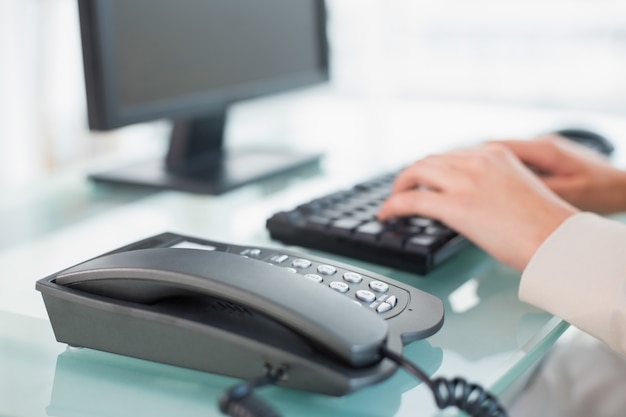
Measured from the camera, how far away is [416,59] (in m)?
3.08

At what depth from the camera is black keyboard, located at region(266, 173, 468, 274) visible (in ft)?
2.23

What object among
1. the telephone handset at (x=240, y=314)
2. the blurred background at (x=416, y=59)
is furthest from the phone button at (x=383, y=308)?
the blurred background at (x=416, y=59)

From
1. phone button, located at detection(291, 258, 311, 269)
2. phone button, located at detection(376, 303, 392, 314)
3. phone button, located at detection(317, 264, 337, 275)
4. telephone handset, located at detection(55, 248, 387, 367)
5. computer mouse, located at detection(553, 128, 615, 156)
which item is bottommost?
computer mouse, located at detection(553, 128, 615, 156)

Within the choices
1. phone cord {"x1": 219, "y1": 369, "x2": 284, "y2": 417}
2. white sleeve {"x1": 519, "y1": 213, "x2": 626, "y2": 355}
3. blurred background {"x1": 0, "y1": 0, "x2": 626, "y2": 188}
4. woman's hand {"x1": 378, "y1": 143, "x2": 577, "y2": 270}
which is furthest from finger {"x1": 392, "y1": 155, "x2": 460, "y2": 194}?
blurred background {"x1": 0, "y1": 0, "x2": 626, "y2": 188}

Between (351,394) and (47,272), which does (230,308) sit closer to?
(351,394)

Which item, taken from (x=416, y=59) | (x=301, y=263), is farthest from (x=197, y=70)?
(x=416, y=59)

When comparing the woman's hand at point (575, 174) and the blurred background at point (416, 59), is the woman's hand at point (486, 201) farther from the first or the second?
the blurred background at point (416, 59)

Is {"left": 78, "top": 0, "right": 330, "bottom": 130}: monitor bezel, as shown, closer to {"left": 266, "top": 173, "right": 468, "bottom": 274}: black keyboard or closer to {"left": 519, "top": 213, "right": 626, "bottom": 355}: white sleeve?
{"left": 266, "top": 173, "right": 468, "bottom": 274}: black keyboard

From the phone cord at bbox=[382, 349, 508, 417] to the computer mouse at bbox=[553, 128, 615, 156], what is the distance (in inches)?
29.2

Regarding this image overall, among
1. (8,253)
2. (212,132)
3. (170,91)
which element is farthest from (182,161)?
(8,253)

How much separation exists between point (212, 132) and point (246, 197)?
18 centimetres

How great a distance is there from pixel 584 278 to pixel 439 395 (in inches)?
8.3

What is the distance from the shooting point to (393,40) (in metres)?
3.11

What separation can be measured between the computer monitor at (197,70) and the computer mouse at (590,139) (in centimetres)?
37
